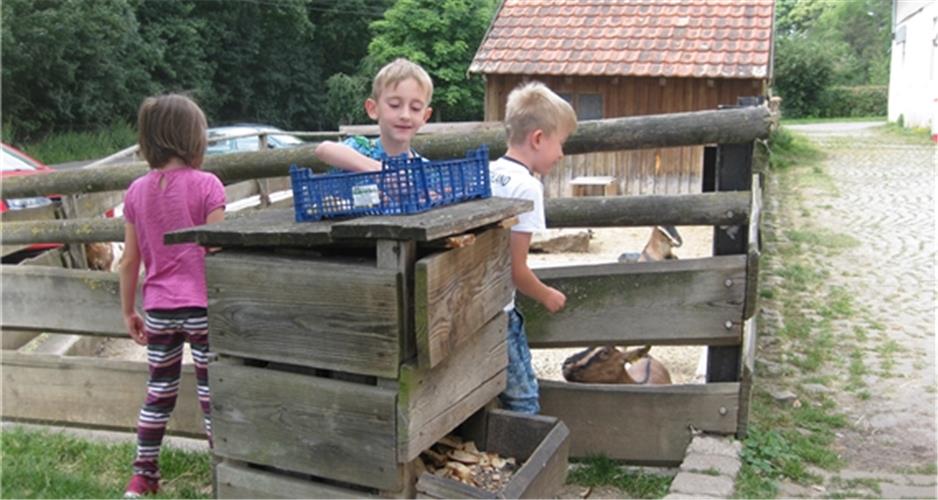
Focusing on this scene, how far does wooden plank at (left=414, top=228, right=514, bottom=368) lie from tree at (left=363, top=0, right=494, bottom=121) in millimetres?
34111

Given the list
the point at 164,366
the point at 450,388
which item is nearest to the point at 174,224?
the point at 164,366

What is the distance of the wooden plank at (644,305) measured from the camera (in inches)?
155

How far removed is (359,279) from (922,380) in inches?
167

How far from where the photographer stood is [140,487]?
3.76 meters

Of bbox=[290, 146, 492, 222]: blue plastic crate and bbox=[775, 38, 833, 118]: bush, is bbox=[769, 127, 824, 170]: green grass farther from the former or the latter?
bbox=[775, 38, 833, 118]: bush

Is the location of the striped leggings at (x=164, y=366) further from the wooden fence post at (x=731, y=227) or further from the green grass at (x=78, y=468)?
the wooden fence post at (x=731, y=227)

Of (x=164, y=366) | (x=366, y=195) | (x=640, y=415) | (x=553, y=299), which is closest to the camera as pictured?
(x=366, y=195)

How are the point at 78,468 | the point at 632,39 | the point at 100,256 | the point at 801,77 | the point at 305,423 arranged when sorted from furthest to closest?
1. the point at 801,77
2. the point at 632,39
3. the point at 100,256
4. the point at 78,468
5. the point at 305,423

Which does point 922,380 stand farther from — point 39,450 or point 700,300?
point 39,450

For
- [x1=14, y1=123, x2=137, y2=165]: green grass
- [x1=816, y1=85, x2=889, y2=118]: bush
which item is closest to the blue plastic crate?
[x1=14, y1=123, x2=137, y2=165]: green grass

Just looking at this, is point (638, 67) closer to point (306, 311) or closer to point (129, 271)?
point (129, 271)

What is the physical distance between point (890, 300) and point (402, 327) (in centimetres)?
641

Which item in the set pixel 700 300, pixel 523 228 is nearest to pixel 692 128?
pixel 700 300

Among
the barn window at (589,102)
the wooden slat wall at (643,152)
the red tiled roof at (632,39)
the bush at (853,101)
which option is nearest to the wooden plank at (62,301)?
the wooden slat wall at (643,152)
